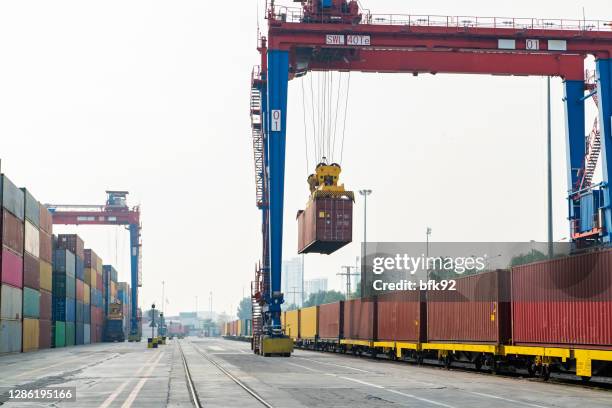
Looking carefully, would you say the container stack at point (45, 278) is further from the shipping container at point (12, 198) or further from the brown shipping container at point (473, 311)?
the brown shipping container at point (473, 311)

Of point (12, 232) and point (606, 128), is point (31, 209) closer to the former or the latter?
point (12, 232)

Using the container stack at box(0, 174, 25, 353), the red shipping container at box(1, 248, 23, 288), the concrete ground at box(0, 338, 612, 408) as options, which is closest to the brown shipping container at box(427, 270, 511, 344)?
the concrete ground at box(0, 338, 612, 408)

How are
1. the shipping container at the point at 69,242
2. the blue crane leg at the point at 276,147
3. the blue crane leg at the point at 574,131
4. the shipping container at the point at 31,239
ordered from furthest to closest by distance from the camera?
the shipping container at the point at 69,242 → the shipping container at the point at 31,239 → the blue crane leg at the point at 574,131 → the blue crane leg at the point at 276,147

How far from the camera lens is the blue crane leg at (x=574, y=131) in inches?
1784

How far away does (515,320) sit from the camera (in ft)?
91.9

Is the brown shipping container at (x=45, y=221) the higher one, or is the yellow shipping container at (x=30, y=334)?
the brown shipping container at (x=45, y=221)

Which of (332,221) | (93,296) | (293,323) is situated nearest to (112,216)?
(93,296)

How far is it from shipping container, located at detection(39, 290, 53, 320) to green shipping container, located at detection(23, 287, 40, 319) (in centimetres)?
240

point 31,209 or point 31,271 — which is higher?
point 31,209

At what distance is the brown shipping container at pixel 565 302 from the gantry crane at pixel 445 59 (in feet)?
51.1

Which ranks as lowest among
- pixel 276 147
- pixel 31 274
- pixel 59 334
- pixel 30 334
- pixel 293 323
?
pixel 59 334

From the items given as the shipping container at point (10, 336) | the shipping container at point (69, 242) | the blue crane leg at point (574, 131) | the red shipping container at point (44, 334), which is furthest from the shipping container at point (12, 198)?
the blue crane leg at point (574, 131)

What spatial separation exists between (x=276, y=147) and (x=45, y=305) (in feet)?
124

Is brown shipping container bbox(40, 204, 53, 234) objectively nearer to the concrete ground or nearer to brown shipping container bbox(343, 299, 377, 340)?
brown shipping container bbox(343, 299, 377, 340)
